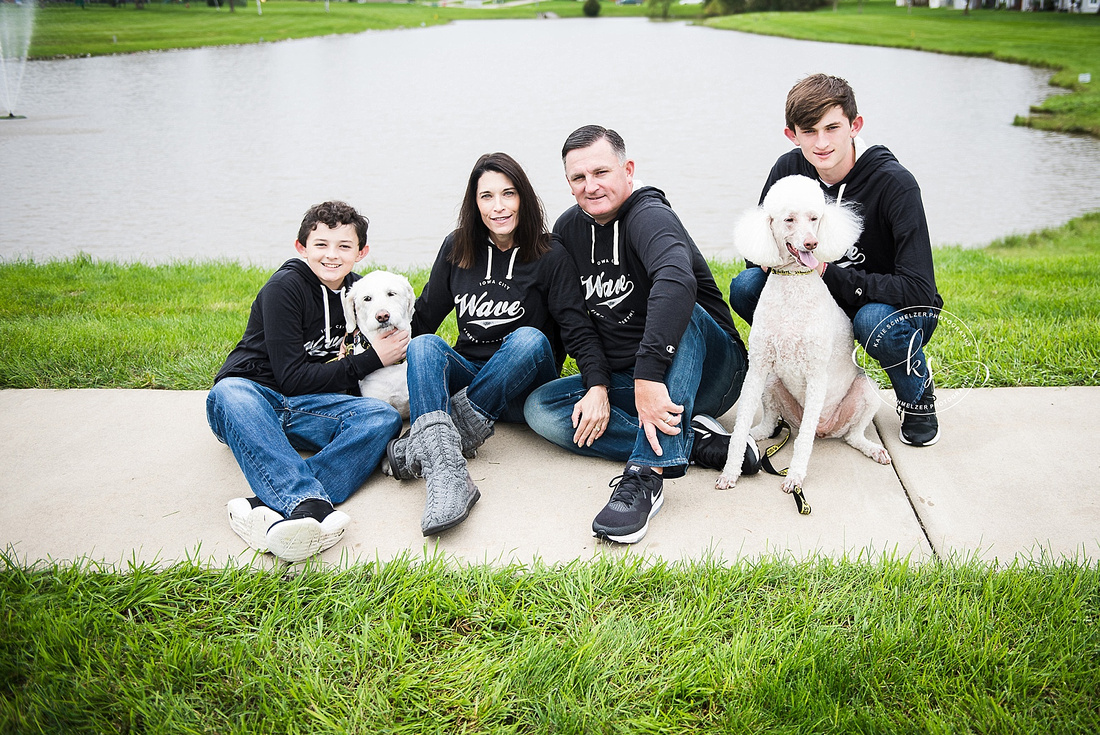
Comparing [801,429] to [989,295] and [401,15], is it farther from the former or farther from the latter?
[401,15]

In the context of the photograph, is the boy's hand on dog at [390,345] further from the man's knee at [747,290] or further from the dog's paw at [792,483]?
the dog's paw at [792,483]

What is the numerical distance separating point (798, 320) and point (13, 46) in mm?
18683

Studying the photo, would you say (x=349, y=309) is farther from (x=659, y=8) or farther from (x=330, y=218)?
(x=659, y=8)

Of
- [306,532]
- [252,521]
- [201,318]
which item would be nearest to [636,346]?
[306,532]

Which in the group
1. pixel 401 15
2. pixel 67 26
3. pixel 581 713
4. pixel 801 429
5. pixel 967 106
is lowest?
pixel 581 713

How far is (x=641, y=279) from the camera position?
325cm

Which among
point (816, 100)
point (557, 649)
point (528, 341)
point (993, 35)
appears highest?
point (993, 35)

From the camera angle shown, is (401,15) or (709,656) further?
(401,15)

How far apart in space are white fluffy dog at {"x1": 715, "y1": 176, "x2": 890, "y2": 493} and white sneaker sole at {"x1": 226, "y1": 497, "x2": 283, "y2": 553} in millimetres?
1684

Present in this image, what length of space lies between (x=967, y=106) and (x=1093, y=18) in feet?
69.2

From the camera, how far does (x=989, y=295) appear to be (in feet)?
17.4

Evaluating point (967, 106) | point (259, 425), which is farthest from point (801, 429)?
point (967, 106)

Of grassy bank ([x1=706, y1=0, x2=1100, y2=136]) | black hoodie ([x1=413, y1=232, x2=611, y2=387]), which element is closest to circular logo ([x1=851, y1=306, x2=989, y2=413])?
black hoodie ([x1=413, y1=232, x2=611, y2=387])

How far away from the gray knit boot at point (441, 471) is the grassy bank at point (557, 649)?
215 mm
